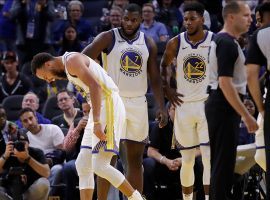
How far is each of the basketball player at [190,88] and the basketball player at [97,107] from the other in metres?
1.18

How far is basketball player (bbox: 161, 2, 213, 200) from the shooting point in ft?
31.3

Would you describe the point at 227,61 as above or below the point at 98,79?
above

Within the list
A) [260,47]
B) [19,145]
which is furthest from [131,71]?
[260,47]

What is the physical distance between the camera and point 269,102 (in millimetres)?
7203

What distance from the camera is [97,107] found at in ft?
26.9

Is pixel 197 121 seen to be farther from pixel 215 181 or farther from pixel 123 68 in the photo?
pixel 215 181

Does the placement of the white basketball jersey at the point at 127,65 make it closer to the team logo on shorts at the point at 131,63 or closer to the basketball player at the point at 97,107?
the team logo on shorts at the point at 131,63

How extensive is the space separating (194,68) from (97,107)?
1886mm

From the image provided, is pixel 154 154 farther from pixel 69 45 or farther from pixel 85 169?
pixel 69 45

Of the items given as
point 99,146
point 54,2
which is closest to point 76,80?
point 99,146

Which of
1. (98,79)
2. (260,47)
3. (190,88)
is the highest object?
(260,47)

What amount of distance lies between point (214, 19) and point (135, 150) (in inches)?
247

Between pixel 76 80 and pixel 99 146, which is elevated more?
pixel 76 80

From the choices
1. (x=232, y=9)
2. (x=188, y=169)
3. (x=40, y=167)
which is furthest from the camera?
(x=40, y=167)
